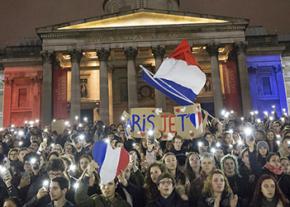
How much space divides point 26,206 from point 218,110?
2741 cm

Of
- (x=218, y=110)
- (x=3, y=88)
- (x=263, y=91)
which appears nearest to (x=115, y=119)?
(x=218, y=110)

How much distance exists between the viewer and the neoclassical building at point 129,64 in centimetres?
3325

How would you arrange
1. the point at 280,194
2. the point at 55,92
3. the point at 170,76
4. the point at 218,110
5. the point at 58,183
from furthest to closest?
the point at 55,92 < the point at 218,110 < the point at 170,76 < the point at 280,194 < the point at 58,183

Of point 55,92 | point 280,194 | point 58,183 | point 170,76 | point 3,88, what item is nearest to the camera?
point 58,183

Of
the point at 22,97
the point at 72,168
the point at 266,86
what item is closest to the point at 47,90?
the point at 22,97

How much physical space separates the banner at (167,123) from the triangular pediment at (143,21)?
2368 centimetres

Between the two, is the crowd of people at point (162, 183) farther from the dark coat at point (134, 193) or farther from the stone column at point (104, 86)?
the stone column at point (104, 86)

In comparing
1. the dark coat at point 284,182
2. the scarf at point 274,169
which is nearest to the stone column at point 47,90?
the scarf at point 274,169

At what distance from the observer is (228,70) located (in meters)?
37.3

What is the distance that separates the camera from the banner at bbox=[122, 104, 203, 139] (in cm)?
1104

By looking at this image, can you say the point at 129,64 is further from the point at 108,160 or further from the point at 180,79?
the point at 108,160

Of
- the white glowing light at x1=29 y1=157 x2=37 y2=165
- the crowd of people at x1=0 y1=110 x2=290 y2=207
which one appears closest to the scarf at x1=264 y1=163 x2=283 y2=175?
the crowd of people at x1=0 y1=110 x2=290 y2=207

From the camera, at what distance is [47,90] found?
33.2 metres

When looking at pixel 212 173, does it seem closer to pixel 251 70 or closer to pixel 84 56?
pixel 84 56
